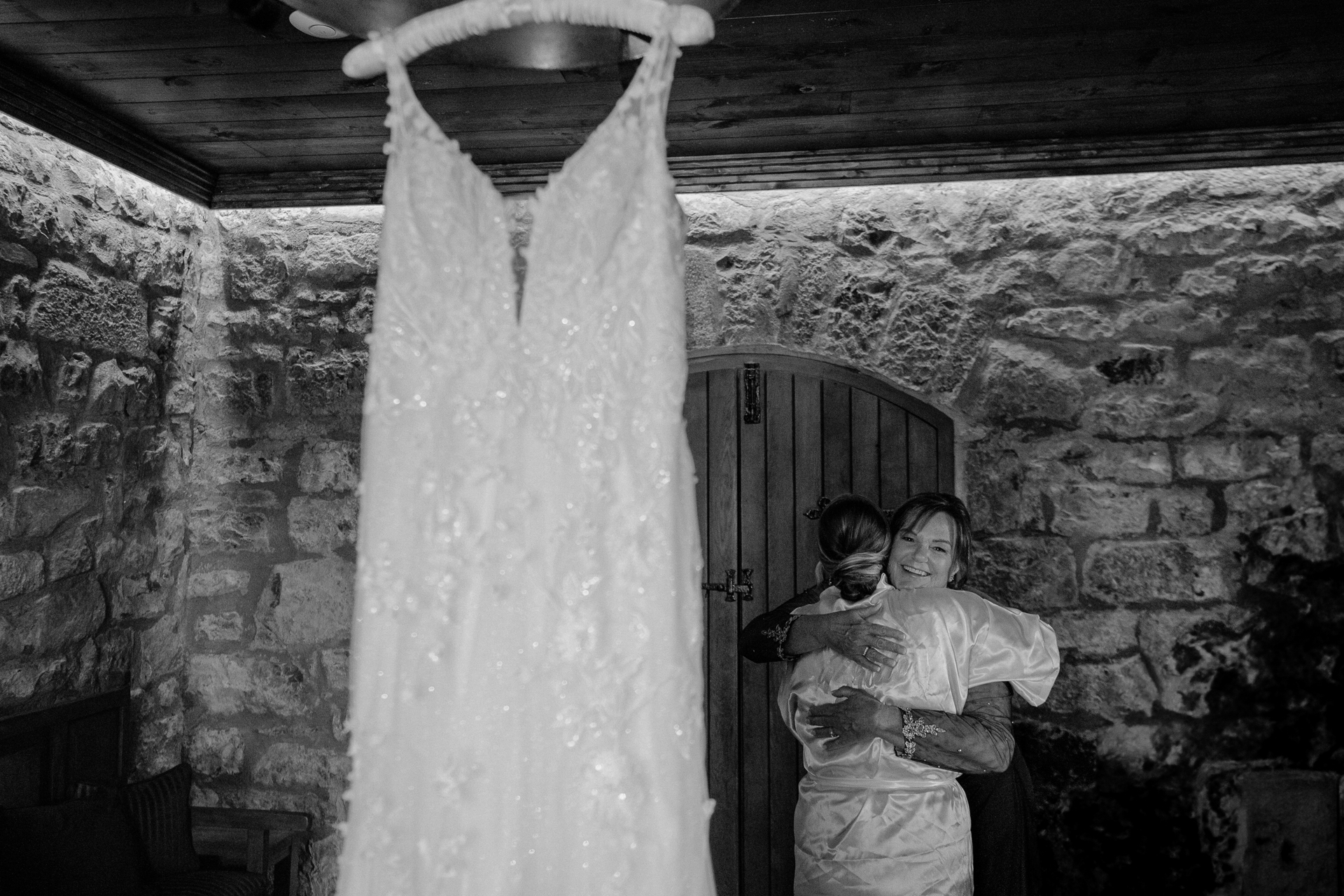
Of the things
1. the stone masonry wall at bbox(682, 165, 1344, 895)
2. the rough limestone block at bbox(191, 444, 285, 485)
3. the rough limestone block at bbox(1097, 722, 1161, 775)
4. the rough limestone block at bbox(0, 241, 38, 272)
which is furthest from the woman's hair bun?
the rough limestone block at bbox(0, 241, 38, 272)

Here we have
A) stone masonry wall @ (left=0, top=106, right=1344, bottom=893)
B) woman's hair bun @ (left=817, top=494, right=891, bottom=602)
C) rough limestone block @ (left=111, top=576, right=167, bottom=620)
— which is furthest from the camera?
rough limestone block @ (left=111, top=576, right=167, bottom=620)

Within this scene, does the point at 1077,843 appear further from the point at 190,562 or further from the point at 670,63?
the point at 190,562

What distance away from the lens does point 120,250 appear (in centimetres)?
312

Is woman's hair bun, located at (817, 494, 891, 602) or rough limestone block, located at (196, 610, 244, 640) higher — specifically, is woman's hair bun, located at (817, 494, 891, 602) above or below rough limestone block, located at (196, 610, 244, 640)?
above

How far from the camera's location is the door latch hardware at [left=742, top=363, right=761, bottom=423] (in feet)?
10.7

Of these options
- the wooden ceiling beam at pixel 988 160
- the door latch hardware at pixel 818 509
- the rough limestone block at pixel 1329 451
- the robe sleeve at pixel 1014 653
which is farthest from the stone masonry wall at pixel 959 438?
the robe sleeve at pixel 1014 653

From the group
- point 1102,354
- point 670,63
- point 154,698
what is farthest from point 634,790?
point 154,698

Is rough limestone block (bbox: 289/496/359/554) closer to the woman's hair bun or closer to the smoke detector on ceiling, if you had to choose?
the smoke detector on ceiling

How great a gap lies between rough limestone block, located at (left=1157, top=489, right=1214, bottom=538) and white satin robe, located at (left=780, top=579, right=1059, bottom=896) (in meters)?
1.13

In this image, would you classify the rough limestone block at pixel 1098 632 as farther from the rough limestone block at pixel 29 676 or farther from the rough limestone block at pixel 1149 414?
the rough limestone block at pixel 29 676

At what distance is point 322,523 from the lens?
11.1 ft

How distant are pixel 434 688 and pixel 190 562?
264 centimetres

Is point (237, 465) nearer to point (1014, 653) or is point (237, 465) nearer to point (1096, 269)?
point (1014, 653)

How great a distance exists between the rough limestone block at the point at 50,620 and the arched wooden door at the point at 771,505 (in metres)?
1.93
